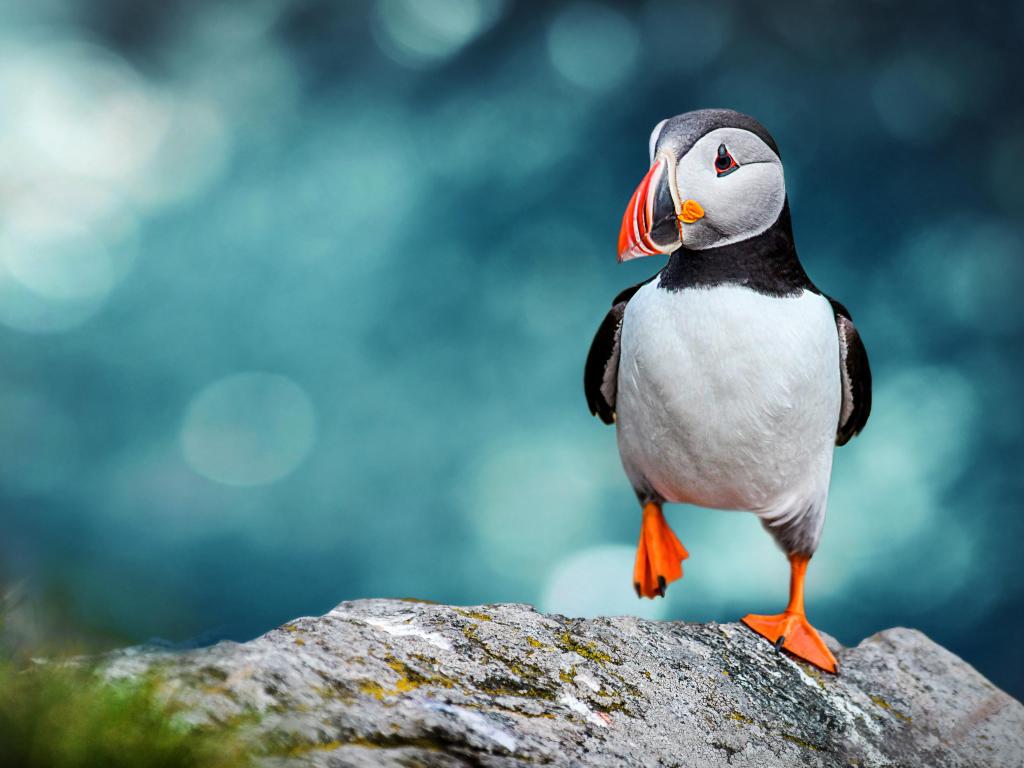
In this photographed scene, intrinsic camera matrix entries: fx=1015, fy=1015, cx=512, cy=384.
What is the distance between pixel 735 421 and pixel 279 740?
76.5 inches

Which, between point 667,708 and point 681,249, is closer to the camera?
point 667,708

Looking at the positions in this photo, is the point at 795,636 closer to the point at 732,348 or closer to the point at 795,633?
the point at 795,633

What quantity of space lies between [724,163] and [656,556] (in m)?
1.61

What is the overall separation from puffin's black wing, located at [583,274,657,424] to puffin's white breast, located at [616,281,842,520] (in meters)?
0.10

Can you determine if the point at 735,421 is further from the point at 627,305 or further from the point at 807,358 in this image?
the point at 627,305

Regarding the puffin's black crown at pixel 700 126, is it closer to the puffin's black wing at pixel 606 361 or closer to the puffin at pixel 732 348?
the puffin at pixel 732 348

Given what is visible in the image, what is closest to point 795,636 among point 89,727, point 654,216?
point 654,216

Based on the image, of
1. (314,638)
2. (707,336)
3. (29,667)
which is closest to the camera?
(29,667)

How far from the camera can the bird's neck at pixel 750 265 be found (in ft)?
10.7

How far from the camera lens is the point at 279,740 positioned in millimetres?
1878

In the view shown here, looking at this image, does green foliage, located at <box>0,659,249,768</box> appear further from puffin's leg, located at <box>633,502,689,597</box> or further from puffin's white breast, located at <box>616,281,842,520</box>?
puffin's leg, located at <box>633,502,689,597</box>

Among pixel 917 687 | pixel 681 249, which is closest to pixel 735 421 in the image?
pixel 681 249

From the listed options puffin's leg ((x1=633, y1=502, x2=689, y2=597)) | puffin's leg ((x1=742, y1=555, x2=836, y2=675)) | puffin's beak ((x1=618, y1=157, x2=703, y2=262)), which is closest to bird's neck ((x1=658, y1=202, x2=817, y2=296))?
puffin's beak ((x1=618, y1=157, x2=703, y2=262))

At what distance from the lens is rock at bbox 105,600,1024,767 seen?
2.00 m
